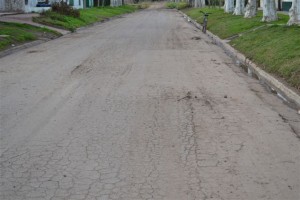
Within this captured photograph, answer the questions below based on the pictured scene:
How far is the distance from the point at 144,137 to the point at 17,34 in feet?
56.5

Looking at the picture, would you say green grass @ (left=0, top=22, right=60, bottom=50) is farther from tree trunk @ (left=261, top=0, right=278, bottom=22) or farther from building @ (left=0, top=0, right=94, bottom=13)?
building @ (left=0, top=0, right=94, bottom=13)

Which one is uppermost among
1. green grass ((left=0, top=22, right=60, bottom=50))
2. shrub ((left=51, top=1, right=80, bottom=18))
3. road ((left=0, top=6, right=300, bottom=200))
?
shrub ((left=51, top=1, right=80, bottom=18))

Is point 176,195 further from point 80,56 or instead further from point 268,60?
point 80,56

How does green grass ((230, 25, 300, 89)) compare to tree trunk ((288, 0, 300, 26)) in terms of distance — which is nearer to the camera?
green grass ((230, 25, 300, 89))

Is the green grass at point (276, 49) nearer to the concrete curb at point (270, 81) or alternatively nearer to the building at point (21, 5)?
the concrete curb at point (270, 81)

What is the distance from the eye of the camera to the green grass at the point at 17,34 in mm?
19994

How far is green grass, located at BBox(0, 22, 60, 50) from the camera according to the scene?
65.6 feet

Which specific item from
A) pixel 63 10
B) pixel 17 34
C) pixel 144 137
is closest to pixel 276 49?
pixel 144 137

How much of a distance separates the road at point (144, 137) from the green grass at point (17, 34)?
24.2 ft

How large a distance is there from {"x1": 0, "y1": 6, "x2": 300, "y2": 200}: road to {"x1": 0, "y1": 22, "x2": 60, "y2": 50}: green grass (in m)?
7.37

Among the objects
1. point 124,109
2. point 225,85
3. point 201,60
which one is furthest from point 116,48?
point 124,109

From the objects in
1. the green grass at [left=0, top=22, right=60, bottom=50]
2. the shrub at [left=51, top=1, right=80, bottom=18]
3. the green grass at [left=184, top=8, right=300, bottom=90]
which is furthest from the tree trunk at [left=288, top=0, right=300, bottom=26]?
the shrub at [left=51, top=1, right=80, bottom=18]

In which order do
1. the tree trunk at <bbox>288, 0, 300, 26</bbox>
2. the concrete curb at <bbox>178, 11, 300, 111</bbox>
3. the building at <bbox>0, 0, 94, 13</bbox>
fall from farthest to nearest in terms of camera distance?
the building at <bbox>0, 0, 94, 13</bbox>
the tree trunk at <bbox>288, 0, 300, 26</bbox>
the concrete curb at <bbox>178, 11, 300, 111</bbox>

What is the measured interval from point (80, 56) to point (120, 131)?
948 centimetres
